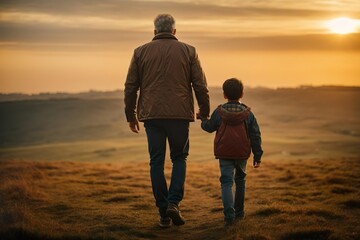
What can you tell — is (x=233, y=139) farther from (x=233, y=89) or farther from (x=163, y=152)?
(x=163, y=152)

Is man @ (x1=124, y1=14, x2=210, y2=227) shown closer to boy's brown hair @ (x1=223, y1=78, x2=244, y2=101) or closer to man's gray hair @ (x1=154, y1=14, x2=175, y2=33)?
man's gray hair @ (x1=154, y1=14, x2=175, y2=33)

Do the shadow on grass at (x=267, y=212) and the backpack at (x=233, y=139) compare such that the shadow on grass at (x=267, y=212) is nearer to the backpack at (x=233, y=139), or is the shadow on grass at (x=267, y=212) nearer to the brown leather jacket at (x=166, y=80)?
the backpack at (x=233, y=139)

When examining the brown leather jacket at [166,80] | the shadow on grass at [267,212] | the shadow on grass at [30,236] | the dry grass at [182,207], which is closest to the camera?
the shadow on grass at [30,236]

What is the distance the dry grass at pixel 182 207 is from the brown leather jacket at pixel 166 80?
1.83 m

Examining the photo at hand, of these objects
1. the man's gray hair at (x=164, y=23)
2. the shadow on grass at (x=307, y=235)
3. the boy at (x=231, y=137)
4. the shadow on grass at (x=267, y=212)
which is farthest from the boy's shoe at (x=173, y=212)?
the man's gray hair at (x=164, y=23)

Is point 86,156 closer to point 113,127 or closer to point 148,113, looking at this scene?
point 148,113

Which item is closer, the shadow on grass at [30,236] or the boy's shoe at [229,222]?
the shadow on grass at [30,236]

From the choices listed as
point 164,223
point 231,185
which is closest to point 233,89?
point 231,185

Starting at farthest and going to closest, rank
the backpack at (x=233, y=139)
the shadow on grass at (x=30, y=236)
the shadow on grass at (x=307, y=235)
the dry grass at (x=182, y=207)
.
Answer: the backpack at (x=233, y=139)
the dry grass at (x=182, y=207)
the shadow on grass at (x=30, y=236)
the shadow on grass at (x=307, y=235)

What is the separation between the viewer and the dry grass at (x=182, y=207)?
7090mm

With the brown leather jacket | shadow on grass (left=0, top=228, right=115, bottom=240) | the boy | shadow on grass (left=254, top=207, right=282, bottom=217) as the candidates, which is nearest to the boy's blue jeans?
the boy

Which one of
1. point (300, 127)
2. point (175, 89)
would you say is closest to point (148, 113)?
point (175, 89)

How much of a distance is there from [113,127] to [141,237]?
137 meters

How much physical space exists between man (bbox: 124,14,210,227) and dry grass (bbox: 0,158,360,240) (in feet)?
2.51
